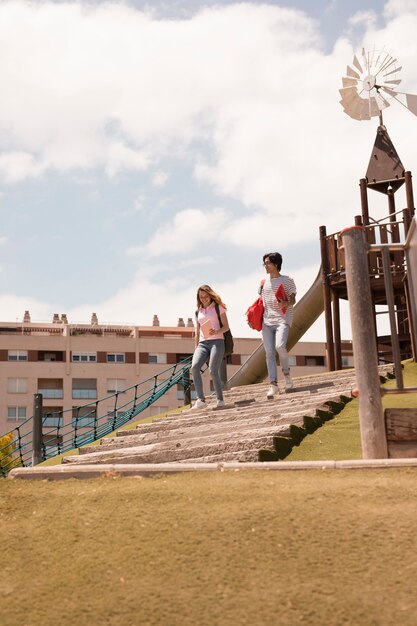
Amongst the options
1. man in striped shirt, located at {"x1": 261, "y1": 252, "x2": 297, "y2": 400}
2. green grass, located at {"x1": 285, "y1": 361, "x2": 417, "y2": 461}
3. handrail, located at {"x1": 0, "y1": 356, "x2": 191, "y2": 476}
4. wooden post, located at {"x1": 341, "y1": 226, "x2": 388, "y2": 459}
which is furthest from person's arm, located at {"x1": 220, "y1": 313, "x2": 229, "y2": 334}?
wooden post, located at {"x1": 341, "y1": 226, "x2": 388, "y2": 459}

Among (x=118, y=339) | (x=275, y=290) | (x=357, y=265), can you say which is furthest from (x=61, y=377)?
(x=357, y=265)

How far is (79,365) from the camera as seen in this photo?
2913 inches

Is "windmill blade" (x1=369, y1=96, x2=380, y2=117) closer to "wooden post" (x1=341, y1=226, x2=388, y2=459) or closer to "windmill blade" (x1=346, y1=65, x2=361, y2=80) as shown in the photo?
"windmill blade" (x1=346, y1=65, x2=361, y2=80)

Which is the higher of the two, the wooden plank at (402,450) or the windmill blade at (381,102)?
the windmill blade at (381,102)

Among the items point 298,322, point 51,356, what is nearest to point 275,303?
point 298,322

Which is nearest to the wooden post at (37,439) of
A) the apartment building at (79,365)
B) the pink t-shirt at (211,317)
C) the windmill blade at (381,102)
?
the pink t-shirt at (211,317)

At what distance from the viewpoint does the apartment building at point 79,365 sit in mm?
72625

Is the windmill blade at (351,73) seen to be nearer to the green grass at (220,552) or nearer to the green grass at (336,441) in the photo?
the green grass at (336,441)

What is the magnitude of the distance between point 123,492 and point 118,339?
70226 mm

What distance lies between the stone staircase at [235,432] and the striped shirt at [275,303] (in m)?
1.14

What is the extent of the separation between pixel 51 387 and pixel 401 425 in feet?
229

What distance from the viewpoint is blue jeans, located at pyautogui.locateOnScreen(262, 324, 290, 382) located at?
11633 mm

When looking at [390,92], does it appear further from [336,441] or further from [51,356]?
[51,356]

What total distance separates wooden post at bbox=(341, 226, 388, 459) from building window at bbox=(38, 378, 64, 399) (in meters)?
68.4
